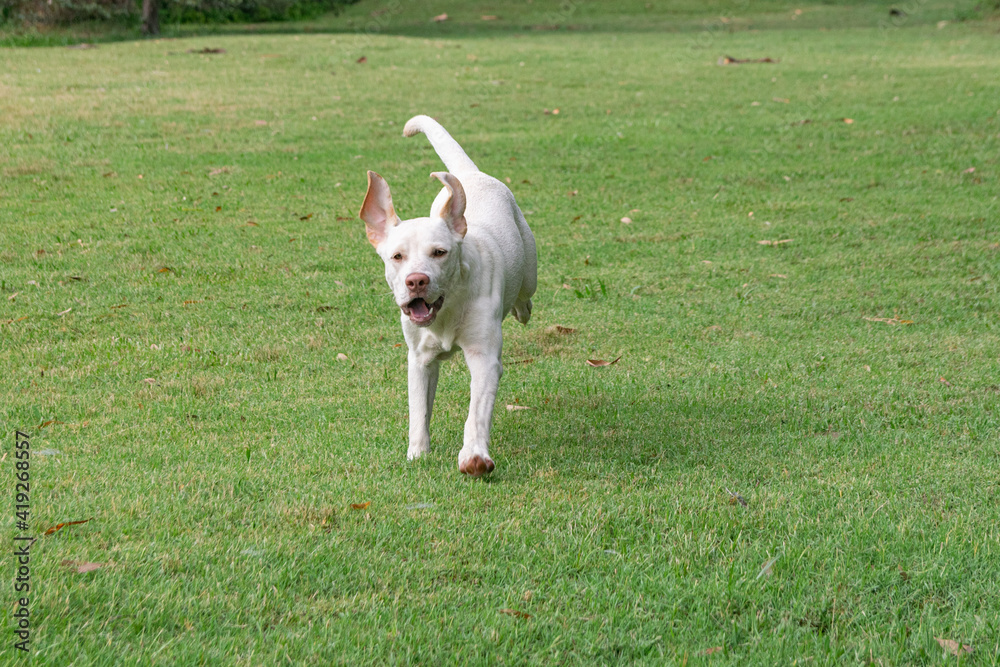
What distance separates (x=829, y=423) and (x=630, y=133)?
11015 mm

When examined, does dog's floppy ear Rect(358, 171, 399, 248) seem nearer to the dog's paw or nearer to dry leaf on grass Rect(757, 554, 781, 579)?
the dog's paw

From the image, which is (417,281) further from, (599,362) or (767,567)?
(599,362)

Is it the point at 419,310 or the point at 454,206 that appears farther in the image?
the point at 454,206

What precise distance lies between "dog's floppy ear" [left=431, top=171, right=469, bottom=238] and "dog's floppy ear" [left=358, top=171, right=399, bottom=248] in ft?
0.80

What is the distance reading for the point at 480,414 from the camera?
15.9 feet

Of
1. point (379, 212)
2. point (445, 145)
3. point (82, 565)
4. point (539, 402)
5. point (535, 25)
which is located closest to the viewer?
point (82, 565)

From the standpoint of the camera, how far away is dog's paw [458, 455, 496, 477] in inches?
186

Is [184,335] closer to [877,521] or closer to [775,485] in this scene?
[775,485]

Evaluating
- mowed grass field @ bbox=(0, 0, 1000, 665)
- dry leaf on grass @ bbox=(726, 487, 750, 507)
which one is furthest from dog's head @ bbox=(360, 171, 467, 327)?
dry leaf on grass @ bbox=(726, 487, 750, 507)

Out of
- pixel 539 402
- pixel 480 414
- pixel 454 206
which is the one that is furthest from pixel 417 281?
pixel 539 402

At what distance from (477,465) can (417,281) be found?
900 millimetres

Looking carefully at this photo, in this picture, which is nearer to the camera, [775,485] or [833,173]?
[775,485]

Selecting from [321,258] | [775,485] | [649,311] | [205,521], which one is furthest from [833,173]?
[205,521]

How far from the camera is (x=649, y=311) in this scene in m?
8.20
